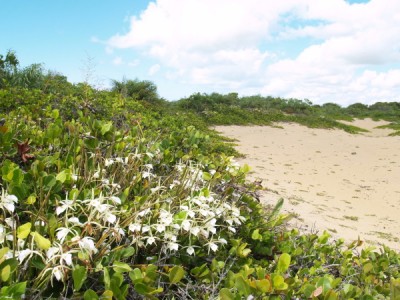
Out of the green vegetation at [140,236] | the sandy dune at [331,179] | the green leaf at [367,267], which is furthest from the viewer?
the sandy dune at [331,179]

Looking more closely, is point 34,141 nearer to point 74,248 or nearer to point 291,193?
point 74,248

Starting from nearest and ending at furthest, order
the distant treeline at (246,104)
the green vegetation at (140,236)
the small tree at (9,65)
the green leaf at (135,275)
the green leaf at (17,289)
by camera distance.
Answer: the green leaf at (17,289) → the green vegetation at (140,236) → the green leaf at (135,275) → the small tree at (9,65) → the distant treeline at (246,104)

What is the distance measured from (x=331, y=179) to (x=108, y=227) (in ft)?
25.6

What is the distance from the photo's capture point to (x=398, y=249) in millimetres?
4758

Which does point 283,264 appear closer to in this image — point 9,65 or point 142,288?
point 142,288

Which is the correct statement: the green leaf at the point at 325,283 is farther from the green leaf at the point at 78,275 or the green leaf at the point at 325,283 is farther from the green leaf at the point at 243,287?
the green leaf at the point at 78,275

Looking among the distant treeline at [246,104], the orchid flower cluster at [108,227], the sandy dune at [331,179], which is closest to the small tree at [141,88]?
the sandy dune at [331,179]

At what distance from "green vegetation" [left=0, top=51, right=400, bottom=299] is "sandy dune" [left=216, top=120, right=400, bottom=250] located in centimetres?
151

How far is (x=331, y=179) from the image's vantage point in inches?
345

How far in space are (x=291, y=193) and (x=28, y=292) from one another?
5.76 metres

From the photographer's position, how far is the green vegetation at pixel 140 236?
1.54 metres

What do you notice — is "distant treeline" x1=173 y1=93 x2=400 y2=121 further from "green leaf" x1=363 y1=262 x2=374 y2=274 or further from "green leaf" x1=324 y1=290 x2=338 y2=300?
"green leaf" x1=324 y1=290 x2=338 y2=300

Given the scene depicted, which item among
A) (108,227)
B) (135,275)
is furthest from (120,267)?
(108,227)

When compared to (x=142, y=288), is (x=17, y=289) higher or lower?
higher
